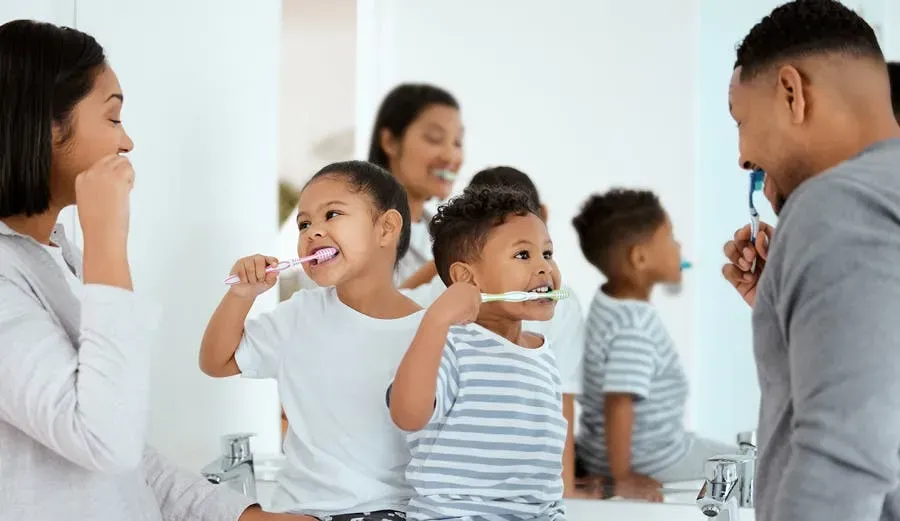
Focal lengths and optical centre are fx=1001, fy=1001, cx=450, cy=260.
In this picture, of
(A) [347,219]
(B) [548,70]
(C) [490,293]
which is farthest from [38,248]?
(B) [548,70]

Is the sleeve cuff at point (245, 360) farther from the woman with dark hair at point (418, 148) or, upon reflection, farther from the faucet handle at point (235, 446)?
the woman with dark hair at point (418, 148)

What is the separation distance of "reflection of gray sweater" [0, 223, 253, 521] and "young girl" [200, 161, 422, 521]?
0.30 m

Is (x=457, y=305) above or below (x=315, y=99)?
below

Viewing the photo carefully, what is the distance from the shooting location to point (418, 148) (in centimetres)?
150

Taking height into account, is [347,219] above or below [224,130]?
below

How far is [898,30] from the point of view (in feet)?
4.06

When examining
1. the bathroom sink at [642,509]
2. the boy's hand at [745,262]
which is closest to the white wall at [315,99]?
the bathroom sink at [642,509]

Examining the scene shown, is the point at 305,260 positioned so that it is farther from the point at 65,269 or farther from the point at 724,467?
the point at 724,467

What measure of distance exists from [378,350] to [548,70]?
17.2 inches

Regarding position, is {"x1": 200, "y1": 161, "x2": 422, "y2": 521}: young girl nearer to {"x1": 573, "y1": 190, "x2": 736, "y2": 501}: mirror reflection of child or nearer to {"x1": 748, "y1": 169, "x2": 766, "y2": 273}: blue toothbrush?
{"x1": 573, "y1": 190, "x2": 736, "y2": 501}: mirror reflection of child

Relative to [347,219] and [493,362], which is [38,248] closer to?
[347,219]

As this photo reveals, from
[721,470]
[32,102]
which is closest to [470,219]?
[721,470]

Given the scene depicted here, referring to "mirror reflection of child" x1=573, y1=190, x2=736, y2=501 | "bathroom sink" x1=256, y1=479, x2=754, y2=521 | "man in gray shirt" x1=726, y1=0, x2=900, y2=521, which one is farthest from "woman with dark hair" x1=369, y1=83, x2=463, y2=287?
"man in gray shirt" x1=726, y1=0, x2=900, y2=521

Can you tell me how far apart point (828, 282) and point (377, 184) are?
74 centimetres
